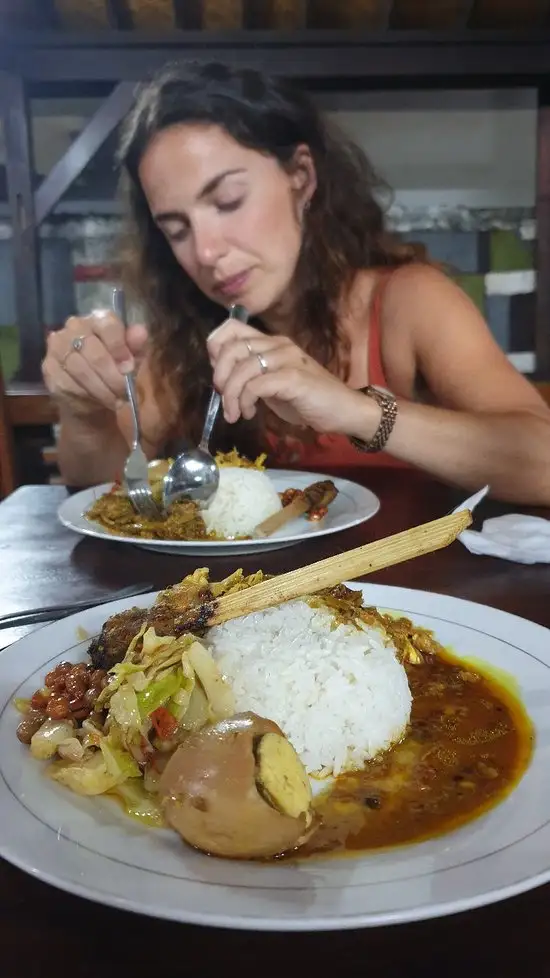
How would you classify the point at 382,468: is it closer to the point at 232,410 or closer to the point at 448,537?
the point at 232,410

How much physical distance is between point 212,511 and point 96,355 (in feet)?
1.64

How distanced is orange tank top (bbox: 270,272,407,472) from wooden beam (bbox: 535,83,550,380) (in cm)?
165

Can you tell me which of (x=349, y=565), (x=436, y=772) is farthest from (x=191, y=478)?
(x=436, y=772)

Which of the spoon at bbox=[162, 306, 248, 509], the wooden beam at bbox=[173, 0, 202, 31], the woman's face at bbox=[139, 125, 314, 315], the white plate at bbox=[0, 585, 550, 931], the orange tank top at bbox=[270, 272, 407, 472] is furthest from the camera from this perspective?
the wooden beam at bbox=[173, 0, 202, 31]

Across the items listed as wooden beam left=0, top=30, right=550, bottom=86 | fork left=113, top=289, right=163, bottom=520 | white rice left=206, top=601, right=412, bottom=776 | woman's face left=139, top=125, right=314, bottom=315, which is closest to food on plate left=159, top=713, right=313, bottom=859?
white rice left=206, top=601, right=412, bottom=776

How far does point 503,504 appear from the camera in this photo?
1.78 m

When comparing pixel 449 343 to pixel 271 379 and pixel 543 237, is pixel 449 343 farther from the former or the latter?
pixel 543 237

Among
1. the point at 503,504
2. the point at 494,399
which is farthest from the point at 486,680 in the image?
the point at 494,399

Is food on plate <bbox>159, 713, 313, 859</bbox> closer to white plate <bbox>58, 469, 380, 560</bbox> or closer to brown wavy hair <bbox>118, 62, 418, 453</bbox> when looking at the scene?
white plate <bbox>58, 469, 380, 560</bbox>

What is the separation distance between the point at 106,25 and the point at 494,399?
254cm

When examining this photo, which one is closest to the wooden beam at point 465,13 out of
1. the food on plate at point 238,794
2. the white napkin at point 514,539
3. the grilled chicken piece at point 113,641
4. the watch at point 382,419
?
the watch at point 382,419

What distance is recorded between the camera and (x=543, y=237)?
12.0 feet

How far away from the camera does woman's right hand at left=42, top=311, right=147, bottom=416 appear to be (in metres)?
1.89

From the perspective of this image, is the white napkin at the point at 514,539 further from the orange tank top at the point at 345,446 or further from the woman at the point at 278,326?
the orange tank top at the point at 345,446
